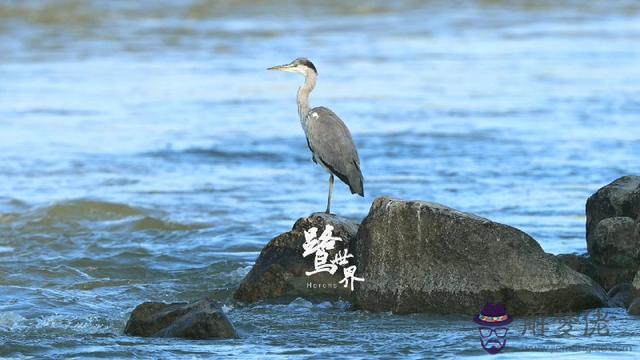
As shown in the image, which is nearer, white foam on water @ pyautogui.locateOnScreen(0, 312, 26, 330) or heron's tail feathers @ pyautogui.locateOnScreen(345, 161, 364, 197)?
white foam on water @ pyautogui.locateOnScreen(0, 312, 26, 330)

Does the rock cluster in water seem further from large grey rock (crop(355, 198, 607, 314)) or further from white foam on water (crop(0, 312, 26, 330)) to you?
white foam on water (crop(0, 312, 26, 330))

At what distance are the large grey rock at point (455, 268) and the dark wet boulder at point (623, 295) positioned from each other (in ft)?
0.35

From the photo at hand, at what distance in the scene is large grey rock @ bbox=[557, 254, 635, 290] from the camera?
393 inches

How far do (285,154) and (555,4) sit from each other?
72.3 feet

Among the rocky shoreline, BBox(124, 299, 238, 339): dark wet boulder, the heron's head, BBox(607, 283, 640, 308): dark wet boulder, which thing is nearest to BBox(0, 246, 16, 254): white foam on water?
the heron's head

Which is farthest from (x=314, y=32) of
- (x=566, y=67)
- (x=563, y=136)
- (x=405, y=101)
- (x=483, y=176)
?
(x=483, y=176)

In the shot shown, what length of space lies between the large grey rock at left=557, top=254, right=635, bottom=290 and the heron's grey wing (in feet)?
5.29

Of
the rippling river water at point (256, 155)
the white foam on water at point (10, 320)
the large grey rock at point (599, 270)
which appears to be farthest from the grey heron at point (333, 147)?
the white foam on water at point (10, 320)

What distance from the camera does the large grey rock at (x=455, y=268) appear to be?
362 inches

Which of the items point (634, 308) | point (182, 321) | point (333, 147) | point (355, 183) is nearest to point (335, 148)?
point (333, 147)

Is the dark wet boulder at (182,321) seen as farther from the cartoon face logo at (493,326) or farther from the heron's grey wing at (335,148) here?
the heron's grey wing at (335,148)

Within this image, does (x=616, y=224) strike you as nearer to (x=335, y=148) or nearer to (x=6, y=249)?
(x=335, y=148)

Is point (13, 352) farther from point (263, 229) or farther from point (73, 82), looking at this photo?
point (73, 82)

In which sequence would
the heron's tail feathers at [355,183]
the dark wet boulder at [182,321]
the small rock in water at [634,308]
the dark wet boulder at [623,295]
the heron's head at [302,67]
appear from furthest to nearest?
the heron's head at [302,67] → the heron's tail feathers at [355,183] → the dark wet boulder at [623,295] → the small rock in water at [634,308] → the dark wet boulder at [182,321]
